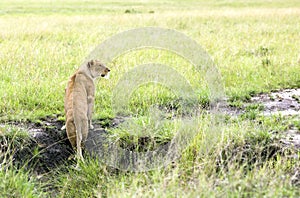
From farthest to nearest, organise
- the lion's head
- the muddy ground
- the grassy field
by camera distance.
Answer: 1. the lion's head
2. the muddy ground
3. the grassy field

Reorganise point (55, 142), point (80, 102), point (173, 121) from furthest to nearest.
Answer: point (173, 121)
point (55, 142)
point (80, 102)

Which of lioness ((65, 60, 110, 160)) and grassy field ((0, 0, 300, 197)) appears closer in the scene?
grassy field ((0, 0, 300, 197))

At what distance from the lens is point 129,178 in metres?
4.50

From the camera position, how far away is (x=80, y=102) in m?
5.27

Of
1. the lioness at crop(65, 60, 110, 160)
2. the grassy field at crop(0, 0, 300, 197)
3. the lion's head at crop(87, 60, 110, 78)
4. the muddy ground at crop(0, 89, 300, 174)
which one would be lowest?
the muddy ground at crop(0, 89, 300, 174)

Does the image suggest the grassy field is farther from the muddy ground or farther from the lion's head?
the lion's head

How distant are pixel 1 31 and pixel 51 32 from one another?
1.40 meters

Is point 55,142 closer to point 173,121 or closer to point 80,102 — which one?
point 80,102

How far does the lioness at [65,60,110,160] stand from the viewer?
5.16 metres

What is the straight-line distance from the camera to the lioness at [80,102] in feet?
16.9

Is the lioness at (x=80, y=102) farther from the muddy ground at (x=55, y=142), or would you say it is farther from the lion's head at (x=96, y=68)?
the muddy ground at (x=55, y=142)

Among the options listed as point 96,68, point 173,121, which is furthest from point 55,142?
point 173,121

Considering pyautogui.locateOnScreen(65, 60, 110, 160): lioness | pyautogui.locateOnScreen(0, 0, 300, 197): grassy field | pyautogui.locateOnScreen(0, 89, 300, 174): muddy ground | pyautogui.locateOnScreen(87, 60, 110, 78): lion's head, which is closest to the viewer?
pyautogui.locateOnScreen(0, 0, 300, 197): grassy field

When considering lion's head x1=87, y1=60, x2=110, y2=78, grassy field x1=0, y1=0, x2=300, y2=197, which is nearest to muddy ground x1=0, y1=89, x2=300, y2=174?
grassy field x1=0, y1=0, x2=300, y2=197
